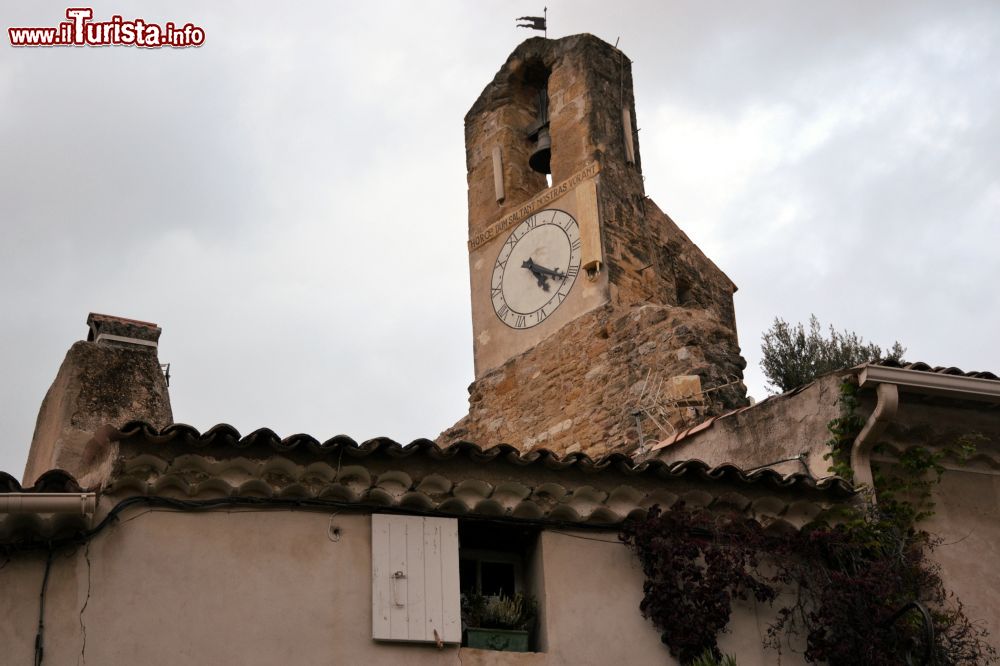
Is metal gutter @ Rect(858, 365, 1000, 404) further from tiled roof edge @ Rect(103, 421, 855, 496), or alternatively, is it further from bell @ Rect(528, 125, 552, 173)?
bell @ Rect(528, 125, 552, 173)

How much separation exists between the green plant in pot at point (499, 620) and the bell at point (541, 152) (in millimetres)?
11116

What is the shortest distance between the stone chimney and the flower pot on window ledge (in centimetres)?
294

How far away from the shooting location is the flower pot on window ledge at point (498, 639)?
8.34 m

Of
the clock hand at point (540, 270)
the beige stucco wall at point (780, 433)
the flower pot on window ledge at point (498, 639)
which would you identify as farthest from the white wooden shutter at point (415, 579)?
the clock hand at point (540, 270)

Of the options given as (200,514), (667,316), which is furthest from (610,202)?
(200,514)

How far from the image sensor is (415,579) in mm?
8211

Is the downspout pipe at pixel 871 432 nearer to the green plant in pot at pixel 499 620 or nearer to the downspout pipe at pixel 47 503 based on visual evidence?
the green plant in pot at pixel 499 620

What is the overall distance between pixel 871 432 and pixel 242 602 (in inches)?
175

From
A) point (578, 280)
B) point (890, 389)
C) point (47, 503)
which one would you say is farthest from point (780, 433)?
point (578, 280)

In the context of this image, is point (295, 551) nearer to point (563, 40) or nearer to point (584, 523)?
A: point (584, 523)

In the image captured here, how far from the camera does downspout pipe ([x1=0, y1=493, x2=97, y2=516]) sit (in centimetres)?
734

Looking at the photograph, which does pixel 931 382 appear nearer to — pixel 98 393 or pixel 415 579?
pixel 415 579

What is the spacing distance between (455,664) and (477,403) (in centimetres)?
933

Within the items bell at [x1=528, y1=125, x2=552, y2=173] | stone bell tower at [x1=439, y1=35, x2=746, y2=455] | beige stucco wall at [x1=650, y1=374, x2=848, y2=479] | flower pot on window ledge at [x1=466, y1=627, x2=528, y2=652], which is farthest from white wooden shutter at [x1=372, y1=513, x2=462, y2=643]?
bell at [x1=528, y1=125, x2=552, y2=173]
